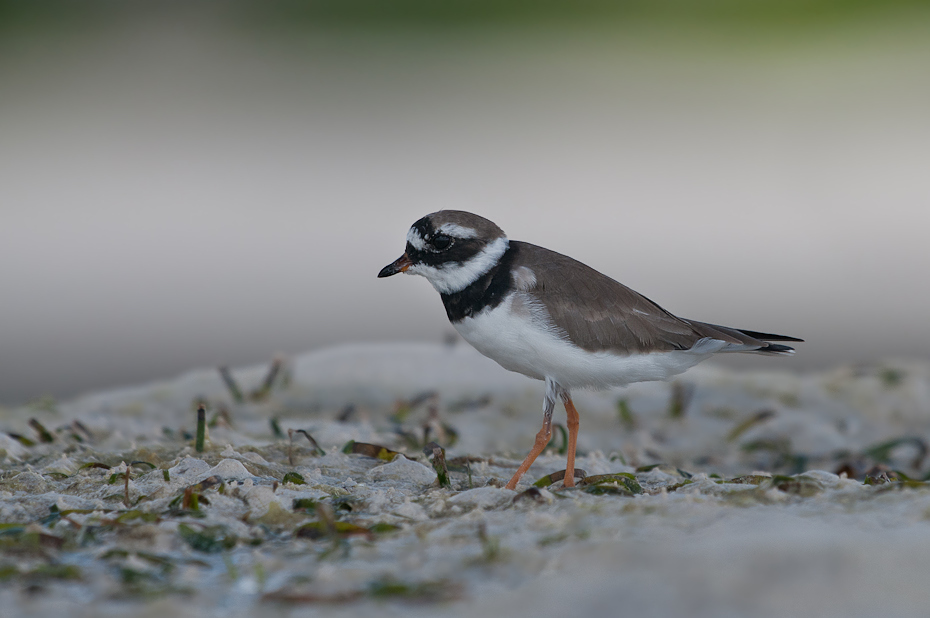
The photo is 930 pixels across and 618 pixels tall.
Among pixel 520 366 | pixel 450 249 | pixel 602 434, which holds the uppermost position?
pixel 450 249

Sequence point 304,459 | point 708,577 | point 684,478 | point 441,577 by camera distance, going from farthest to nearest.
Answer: point 304,459
point 684,478
point 441,577
point 708,577

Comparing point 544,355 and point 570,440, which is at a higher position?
point 544,355

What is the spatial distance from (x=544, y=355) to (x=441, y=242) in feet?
2.34

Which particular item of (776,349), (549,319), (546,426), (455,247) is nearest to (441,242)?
(455,247)

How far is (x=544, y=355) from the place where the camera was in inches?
151

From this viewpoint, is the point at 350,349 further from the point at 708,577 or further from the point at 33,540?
the point at 708,577

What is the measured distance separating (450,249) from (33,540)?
2.06 m

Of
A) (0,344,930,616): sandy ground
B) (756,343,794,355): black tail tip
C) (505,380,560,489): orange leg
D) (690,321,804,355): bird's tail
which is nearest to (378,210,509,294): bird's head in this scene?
(505,380,560,489): orange leg

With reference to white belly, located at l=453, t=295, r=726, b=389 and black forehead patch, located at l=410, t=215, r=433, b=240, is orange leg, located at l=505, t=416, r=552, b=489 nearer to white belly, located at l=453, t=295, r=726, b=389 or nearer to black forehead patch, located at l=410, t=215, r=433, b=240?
white belly, located at l=453, t=295, r=726, b=389

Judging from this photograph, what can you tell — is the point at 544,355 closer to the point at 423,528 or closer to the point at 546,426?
the point at 546,426

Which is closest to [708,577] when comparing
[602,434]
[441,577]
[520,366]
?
[441,577]

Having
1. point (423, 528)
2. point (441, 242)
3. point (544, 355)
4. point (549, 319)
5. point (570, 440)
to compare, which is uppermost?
point (441, 242)

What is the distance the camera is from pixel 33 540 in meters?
2.69

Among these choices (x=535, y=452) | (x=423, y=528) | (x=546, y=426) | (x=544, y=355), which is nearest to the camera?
(x=423, y=528)
